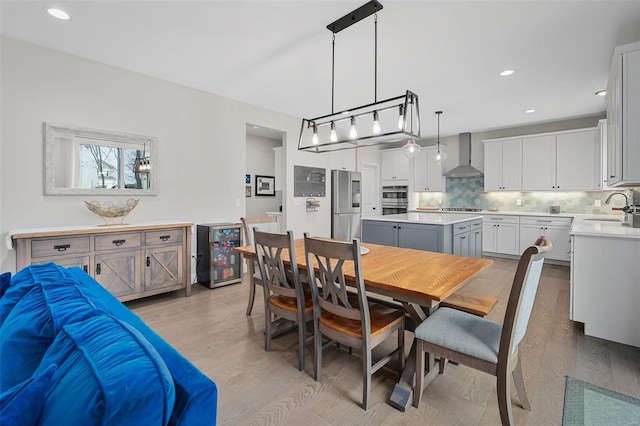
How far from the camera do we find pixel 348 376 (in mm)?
2074

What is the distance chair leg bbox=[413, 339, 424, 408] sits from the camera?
1.75 m

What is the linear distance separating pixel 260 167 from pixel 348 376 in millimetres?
5248

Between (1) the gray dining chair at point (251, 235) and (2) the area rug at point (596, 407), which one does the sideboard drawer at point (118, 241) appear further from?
(2) the area rug at point (596, 407)

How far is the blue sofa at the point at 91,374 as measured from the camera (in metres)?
0.54

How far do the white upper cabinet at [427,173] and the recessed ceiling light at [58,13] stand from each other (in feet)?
20.8

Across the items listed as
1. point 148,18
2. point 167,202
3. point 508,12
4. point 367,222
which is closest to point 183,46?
point 148,18

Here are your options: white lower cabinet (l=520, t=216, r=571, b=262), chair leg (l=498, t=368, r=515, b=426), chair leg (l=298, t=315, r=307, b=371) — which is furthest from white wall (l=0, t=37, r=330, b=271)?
white lower cabinet (l=520, t=216, r=571, b=262)

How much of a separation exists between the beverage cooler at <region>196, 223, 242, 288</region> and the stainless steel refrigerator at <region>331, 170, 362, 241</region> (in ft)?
8.25

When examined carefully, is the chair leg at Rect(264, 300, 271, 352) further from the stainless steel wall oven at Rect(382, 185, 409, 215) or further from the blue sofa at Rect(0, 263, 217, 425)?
the stainless steel wall oven at Rect(382, 185, 409, 215)

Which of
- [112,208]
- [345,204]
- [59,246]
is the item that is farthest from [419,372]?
[345,204]

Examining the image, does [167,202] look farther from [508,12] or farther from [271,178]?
[508,12]

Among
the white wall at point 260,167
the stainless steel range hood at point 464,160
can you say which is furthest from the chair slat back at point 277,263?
the stainless steel range hood at point 464,160

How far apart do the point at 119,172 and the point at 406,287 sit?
343 centimetres

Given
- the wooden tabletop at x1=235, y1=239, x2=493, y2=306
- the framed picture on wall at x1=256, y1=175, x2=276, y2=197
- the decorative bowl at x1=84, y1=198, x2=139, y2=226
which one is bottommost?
the wooden tabletop at x1=235, y1=239, x2=493, y2=306
